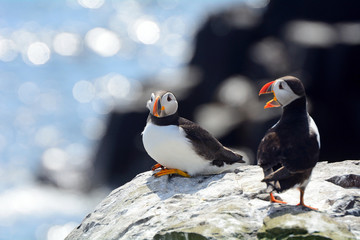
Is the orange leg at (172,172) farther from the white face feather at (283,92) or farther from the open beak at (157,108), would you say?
the white face feather at (283,92)

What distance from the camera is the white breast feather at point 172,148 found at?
24.7ft

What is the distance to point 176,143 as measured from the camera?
296 inches

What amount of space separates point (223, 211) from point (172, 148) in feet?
4.79

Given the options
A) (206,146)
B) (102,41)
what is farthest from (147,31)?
(206,146)

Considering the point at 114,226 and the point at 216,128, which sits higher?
the point at 216,128

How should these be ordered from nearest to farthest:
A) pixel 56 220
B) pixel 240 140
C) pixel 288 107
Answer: pixel 288 107, pixel 240 140, pixel 56 220

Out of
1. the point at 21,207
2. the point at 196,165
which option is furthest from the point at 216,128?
the point at 196,165

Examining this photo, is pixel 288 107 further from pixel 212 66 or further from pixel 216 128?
pixel 212 66

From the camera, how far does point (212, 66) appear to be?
21453 millimetres

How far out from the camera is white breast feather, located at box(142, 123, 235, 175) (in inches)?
296

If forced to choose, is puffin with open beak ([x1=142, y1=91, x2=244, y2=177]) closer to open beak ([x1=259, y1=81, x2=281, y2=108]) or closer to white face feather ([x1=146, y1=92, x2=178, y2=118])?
white face feather ([x1=146, y1=92, x2=178, y2=118])

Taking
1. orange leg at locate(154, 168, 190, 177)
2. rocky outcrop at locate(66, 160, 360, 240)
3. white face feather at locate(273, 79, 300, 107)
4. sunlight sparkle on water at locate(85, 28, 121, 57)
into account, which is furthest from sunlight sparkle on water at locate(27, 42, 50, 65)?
white face feather at locate(273, 79, 300, 107)

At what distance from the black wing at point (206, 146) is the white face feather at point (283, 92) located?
1.28 metres

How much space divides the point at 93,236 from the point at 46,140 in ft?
59.8
